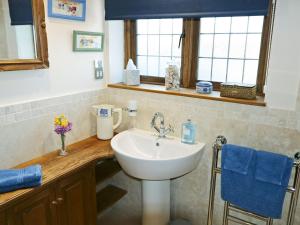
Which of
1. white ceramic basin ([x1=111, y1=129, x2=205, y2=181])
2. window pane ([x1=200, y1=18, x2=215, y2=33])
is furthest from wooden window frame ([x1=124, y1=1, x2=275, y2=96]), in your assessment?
white ceramic basin ([x1=111, y1=129, x2=205, y2=181])

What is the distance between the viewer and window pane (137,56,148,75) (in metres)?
2.28

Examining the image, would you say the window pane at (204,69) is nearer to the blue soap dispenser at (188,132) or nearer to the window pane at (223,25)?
the window pane at (223,25)

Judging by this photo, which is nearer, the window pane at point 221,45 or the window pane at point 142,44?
the window pane at point 221,45

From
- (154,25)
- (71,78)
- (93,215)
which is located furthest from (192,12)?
(93,215)

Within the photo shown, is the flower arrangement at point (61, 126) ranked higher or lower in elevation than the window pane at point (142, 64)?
lower

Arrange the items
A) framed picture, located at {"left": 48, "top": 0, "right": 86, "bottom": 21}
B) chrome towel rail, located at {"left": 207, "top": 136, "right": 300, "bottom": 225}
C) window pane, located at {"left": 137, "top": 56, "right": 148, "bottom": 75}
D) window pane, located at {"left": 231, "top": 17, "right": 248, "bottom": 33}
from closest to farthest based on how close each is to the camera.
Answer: chrome towel rail, located at {"left": 207, "top": 136, "right": 300, "bottom": 225} → framed picture, located at {"left": 48, "top": 0, "right": 86, "bottom": 21} → window pane, located at {"left": 231, "top": 17, "right": 248, "bottom": 33} → window pane, located at {"left": 137, "top": 56, "right": 148, "bottom": 75}

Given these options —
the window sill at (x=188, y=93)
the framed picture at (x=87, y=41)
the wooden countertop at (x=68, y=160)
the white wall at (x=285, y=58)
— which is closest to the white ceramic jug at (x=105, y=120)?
the wooden countertop at (x=68, y=160)

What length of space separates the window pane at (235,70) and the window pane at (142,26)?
77 centimetres

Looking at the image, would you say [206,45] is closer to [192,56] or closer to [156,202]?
[192,56]

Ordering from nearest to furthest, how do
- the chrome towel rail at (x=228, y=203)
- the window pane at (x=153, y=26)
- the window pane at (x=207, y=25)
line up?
the chrome towel rail at (x=228, y=203), the window pane at (x=207, y=25), the window pane at (x=153, y=26)

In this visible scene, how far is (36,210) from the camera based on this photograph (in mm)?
1429

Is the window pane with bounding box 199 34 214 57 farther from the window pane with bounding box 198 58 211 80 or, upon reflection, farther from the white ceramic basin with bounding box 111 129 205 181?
the white ceramic basin with bounding box 111 129 205 181

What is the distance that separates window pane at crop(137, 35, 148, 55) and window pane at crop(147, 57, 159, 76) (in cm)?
9

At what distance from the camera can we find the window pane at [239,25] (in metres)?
1.77
